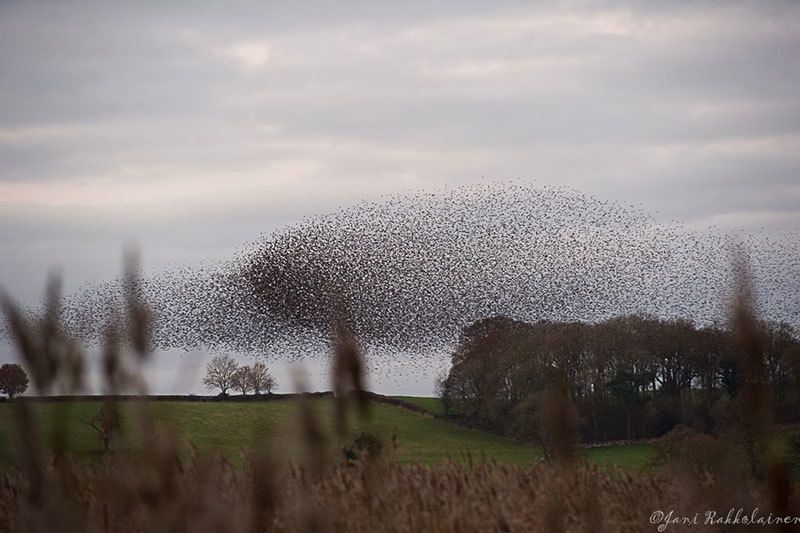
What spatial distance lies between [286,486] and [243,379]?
81.7 m

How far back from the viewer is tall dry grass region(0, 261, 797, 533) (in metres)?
4.59

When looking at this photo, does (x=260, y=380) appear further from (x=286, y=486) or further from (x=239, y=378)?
(x=286, y=486)

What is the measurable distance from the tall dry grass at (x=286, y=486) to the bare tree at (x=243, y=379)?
7902 cm

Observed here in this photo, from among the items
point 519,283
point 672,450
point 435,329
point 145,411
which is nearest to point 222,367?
point 435,329

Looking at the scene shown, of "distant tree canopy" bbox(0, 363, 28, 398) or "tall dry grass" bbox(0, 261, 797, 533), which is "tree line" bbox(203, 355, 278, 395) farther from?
"tall dry grass" bbox(0, 261, 797, 533)

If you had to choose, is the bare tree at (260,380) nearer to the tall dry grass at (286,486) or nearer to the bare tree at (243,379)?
the bare tree at (243,379)

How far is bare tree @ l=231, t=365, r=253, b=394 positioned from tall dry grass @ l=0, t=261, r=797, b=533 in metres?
79.0

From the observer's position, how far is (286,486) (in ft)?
26.3

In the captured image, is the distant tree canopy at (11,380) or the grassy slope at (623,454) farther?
the distant tree canopy at (11,380)

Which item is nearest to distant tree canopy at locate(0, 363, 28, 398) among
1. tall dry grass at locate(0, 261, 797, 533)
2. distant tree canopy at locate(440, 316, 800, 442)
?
distant tree canopy at locate(440, 316, 800, 442)

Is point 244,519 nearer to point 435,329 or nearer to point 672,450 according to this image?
point 672,450

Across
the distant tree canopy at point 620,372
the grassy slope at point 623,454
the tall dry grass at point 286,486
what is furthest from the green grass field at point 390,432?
the tall dry grass at point 286,486

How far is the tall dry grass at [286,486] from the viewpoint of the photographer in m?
4.59

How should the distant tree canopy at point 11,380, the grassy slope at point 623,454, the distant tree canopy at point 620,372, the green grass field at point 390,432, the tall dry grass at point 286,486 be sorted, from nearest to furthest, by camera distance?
the tall dry grass at point 286,486, the grassy slope at point 623,454, the green grass field at point 390,432, the distant tree canopy at point 620,372, the distant tree canopy at point 11,380
